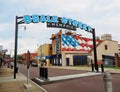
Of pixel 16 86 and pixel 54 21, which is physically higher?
pixel 54 21

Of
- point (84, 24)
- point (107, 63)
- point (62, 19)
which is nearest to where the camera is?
point (62, 19)

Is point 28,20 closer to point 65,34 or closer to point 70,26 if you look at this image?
point 70,26

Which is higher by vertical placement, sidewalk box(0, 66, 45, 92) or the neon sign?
the neon sign

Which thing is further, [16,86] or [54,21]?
[54,21]

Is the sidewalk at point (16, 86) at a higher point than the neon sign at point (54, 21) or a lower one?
lower

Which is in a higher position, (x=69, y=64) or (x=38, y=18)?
(x=38, y=18)

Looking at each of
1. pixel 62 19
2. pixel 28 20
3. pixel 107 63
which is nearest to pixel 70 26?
pixel 62 19

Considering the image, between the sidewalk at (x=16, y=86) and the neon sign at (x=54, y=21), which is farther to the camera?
the neon sign at (x=54, y=21)

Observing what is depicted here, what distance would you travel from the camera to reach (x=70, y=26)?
81.0 feet

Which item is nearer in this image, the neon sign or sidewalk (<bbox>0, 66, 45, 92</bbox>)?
sidewalk (<bbox>0, 66, 45, 92</bbox>)

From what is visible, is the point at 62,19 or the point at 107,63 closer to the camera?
the point at 62,19

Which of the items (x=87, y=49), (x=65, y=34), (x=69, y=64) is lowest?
(x=69, y=64)

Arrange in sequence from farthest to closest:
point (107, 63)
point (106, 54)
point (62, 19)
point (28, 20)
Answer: point (106, 54), point (107, 63), point (62, 19), point (28, 20)

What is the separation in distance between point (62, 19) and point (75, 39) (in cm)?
3717
